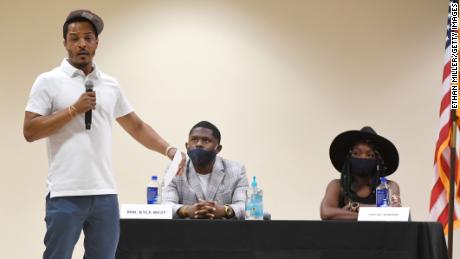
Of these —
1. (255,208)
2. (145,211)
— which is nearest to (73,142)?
(145,211)

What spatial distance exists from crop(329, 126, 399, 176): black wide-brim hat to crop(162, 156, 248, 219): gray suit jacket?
0.62m

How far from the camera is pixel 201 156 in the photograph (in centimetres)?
392

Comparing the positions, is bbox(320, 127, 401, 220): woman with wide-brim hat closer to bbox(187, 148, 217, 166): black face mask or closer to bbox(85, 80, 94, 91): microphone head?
bbox(187, 148, 217, 166): black face mask

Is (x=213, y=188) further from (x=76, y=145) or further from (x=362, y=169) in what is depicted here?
(x=76, y=145)

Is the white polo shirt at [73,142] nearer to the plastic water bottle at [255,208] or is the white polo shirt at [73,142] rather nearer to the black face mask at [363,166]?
the plastic water bottle at [255,208]

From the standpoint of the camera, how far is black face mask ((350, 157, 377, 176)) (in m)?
3.90

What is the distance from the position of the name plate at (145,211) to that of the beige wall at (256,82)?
2.01 m

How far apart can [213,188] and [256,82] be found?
1572mm

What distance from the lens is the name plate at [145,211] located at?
3.17 metres

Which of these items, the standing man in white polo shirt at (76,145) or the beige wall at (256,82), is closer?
the standing man in white polo shirt at (76,145)

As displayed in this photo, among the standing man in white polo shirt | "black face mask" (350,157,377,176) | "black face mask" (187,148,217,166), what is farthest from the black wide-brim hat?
the standing man in white polo shirt

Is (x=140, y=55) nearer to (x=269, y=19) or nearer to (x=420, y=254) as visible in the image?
(x=269, y=19)

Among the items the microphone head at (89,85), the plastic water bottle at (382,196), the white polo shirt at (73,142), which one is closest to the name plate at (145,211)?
the white polo shirt at (73,142)

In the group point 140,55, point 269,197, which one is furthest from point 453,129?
point 140,55
